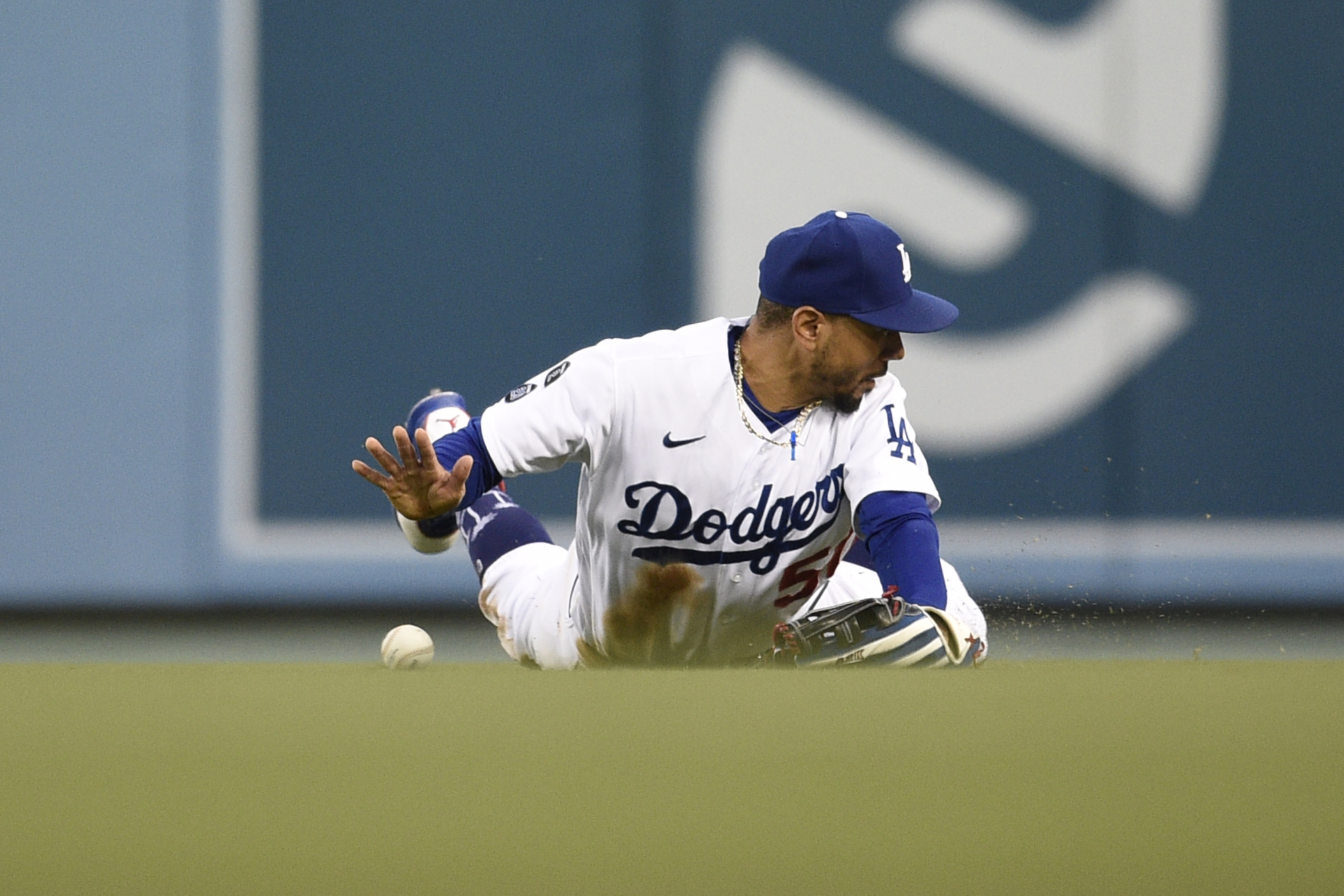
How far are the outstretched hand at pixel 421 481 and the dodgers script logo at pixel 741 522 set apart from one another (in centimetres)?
47

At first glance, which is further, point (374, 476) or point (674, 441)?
point (674, 441)

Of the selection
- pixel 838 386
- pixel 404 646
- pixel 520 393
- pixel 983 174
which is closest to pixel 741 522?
pixel 838 386

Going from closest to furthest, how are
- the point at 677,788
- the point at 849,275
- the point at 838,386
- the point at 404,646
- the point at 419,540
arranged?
1. the point at 677,788
2. the point at 849,275
3. the point at 838,386
4. the point at 419,540
5. the point at 404,646

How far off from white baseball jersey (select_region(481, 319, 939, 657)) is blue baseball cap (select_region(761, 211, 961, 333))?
0.72 ft

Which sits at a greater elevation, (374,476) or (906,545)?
(374,476)

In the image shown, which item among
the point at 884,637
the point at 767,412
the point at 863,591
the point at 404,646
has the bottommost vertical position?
the point at 404,646

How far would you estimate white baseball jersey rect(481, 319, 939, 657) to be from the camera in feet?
9.12

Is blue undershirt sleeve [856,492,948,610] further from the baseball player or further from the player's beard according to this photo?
the player's beard

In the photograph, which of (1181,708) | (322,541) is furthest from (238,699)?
(322,541)

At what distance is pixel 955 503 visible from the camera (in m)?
5.49

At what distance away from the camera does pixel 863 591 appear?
11.4ft

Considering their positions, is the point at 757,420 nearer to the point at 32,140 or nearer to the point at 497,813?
the point at 497,813

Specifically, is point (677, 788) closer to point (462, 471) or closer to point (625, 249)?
point (462, 471)

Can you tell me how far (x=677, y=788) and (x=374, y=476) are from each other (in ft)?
4.04
